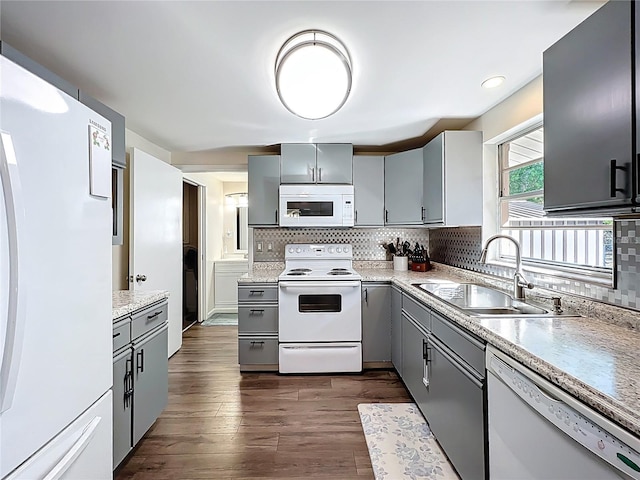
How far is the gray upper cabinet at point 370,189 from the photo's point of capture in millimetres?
3479

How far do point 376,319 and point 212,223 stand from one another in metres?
3.36

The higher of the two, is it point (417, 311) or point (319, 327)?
point (417, 311)

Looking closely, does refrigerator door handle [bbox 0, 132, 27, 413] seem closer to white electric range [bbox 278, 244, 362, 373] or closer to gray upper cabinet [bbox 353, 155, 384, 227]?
white electric range [bbox 278, 244, 362, 373]

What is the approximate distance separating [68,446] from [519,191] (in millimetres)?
2889

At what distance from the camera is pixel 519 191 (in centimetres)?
243

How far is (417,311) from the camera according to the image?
7.50ft

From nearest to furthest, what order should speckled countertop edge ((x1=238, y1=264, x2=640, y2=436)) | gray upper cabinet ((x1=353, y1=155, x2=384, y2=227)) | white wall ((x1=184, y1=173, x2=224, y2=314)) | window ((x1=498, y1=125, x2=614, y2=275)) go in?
speckled countertop edge ((x1=238, y1=264, x2=640, y2=436)), window ((x1=498, y1=125, x2=614, y2=275)), gray upper cabinet ((x1=353, y1=155, x2=384, y2=227)), white wall ((x1=184, y1=173, x2=224, y2=314))

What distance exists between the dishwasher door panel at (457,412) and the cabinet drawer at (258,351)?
1492 millimetres

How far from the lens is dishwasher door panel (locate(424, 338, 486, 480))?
1392 mm

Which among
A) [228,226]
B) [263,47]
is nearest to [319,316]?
[263,47]

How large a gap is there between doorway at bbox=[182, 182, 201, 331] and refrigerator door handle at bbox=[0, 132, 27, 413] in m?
4.07

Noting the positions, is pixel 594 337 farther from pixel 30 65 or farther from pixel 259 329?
pixel 30 65

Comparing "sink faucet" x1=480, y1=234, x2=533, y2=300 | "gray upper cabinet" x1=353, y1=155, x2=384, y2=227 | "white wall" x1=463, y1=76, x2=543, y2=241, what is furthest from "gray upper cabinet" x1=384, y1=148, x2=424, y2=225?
"sink faucet" x1=480, y1=234, x2=533, y2=300

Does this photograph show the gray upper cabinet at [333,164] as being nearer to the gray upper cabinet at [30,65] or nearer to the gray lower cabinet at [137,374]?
the gray lower cabinet at [137,374]
